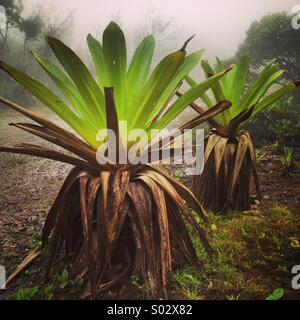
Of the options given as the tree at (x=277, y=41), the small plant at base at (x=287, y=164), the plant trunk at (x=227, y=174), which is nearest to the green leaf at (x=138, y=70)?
the plant trunk at (x=227, y=174)

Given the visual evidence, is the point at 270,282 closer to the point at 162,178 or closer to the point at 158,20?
the point at 162,178

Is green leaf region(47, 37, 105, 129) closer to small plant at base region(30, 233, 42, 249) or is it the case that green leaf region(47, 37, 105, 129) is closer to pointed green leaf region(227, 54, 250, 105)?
small plant at base region(30, 233, 42, 249)

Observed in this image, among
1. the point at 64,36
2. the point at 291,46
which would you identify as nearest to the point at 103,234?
the point at 64,36

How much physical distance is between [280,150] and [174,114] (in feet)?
3.83

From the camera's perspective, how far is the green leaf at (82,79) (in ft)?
2.14

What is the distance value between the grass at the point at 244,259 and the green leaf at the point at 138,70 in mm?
438

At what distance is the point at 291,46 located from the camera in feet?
7.02

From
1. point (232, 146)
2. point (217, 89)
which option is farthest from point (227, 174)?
point (217, 89)

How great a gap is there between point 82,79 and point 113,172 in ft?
0.70

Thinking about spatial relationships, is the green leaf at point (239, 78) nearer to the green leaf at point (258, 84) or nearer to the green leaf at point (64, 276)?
the green leaf at point (258, 84)

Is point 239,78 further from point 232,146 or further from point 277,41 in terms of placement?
point 277,41

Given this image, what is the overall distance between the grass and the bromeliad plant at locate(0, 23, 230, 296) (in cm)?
6

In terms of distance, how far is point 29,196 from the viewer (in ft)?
4.28

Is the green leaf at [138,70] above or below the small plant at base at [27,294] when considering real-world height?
above
